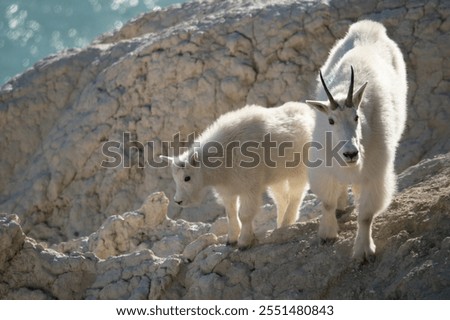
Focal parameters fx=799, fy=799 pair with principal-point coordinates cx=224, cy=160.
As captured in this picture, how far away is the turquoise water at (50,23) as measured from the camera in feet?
96.7

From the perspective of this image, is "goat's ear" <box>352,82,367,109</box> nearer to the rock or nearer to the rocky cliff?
the rocky cliff

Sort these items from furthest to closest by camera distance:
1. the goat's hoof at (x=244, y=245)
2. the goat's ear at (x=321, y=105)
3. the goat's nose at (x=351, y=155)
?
the goat's hoof at (x=244, y=245), the goat's ear at (x=321, y=105), the goat's nose at (x=351, y=155)

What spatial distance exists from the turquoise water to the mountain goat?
20756 millimetres

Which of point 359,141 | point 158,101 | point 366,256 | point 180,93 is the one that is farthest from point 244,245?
point 158,101

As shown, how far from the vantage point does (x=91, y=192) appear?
1518 centimetres

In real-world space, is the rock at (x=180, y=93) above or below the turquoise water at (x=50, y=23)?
below

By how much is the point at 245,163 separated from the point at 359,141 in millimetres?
2094

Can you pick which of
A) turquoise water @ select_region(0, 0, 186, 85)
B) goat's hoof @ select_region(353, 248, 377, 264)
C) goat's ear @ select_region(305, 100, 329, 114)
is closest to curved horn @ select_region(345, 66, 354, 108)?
goat's ear @ select_region(305, 100, 329, 114)

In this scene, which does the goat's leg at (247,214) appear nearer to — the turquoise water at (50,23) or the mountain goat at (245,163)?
the mountain goat at (245,163)

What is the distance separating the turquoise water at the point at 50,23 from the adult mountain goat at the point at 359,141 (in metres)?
22.2

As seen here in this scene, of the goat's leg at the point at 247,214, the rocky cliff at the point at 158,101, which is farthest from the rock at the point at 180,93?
the goat's leg at the point at 247,214

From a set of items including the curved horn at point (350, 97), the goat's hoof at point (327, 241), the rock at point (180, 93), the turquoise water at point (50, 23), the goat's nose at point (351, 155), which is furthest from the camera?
the turquoise water at point (50, 23)

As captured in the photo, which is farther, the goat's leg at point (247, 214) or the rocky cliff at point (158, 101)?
the rocky cliff at point (158, 101)
